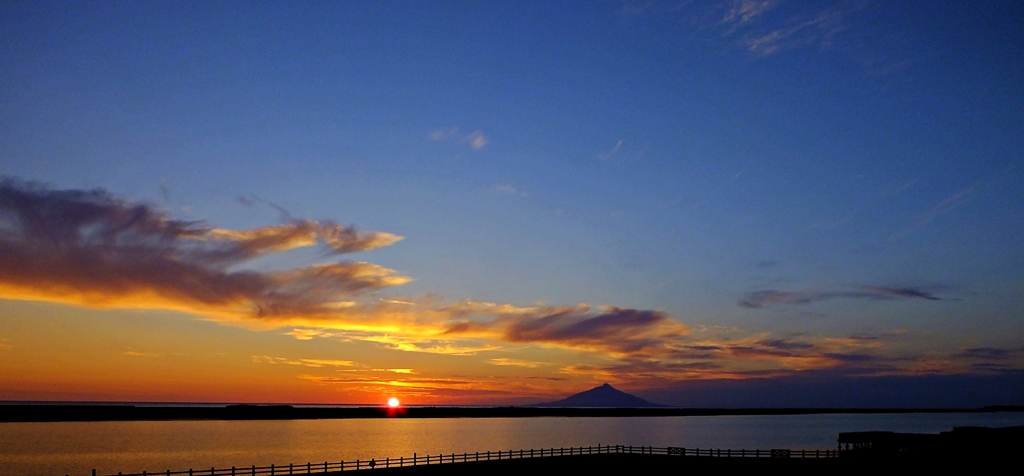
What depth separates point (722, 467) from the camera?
5322cm

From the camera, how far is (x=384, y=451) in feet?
357

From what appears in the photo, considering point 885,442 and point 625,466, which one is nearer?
point 625,466

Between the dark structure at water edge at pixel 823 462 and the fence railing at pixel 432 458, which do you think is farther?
the dark structure at water edge at pixel 823 462

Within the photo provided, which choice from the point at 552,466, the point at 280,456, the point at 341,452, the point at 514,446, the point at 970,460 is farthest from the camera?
the point at 514,446

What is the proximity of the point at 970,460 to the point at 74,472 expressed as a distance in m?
77.1

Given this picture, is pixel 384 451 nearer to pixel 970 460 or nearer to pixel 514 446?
pixel 514 446

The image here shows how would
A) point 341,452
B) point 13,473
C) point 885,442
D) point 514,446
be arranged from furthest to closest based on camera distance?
1. point 514,446
2. point 341,452
3. point 13,473
4. point 885,442

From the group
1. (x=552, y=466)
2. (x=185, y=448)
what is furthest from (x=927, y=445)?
(x=185, y=448)

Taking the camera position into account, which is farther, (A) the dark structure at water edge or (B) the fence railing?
(A) the dark structure at water edge

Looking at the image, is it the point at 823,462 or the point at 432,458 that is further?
the point at 432,458

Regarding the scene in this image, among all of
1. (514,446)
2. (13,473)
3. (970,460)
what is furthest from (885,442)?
(13,473)

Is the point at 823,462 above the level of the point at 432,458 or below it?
above

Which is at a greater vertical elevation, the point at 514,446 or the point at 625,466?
the point at 625,466

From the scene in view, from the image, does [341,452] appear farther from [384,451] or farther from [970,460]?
[970,460]
